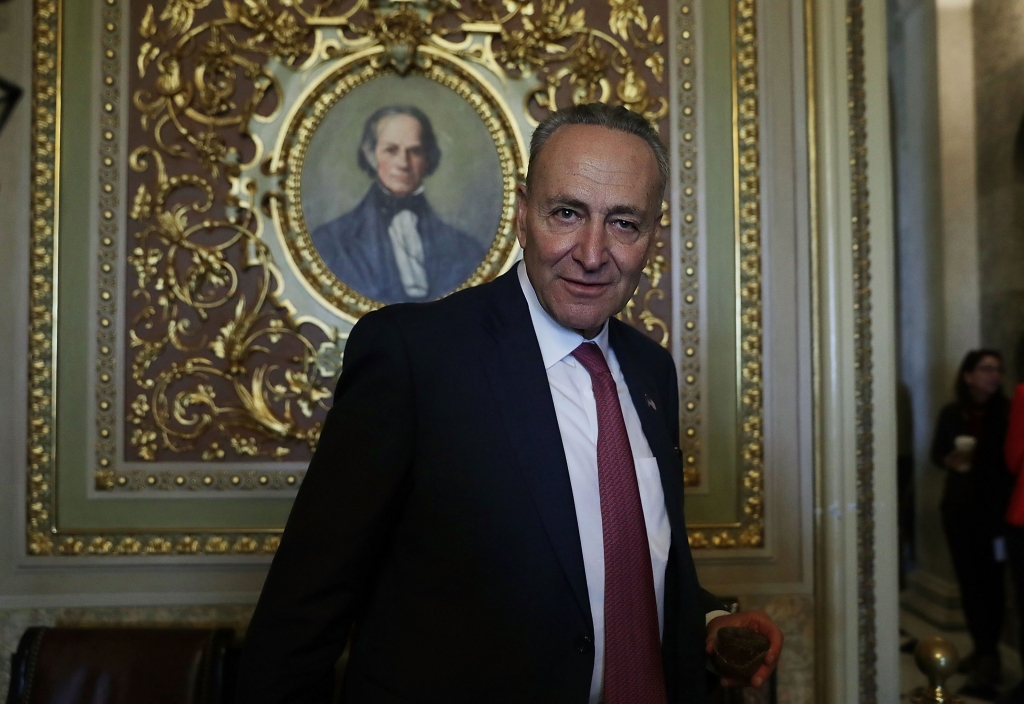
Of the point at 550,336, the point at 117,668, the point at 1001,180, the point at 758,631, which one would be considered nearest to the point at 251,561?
the point at 117,668

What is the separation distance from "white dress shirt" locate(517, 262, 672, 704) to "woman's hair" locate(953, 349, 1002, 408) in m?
1.14

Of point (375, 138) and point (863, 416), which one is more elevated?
point (375, 138)

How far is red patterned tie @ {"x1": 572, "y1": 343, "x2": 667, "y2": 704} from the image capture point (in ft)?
4.10

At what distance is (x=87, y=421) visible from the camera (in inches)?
84.7

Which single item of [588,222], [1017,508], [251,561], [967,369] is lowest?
[251,561]

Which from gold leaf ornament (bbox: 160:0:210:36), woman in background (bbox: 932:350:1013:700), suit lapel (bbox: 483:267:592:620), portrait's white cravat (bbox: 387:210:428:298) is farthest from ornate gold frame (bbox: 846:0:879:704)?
gold leaf ornament (bbox: 160:0:210:36)

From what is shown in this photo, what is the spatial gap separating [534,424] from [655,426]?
1.01 ft

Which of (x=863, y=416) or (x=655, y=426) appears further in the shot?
(x=863, y=416)

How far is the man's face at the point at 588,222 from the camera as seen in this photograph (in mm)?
1293

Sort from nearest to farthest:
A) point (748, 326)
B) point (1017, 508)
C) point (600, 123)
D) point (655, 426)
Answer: point (600, 123), point (655, 426), point (1017, 508), point (748, 326)

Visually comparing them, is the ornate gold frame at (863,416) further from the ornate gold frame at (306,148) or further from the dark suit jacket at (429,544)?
the dark suit jacket at (429,544)

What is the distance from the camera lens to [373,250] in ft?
7.30

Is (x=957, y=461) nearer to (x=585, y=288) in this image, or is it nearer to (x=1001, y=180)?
(x=1001, y=180)

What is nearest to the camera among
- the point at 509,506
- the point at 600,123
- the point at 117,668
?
the point at 509,506
